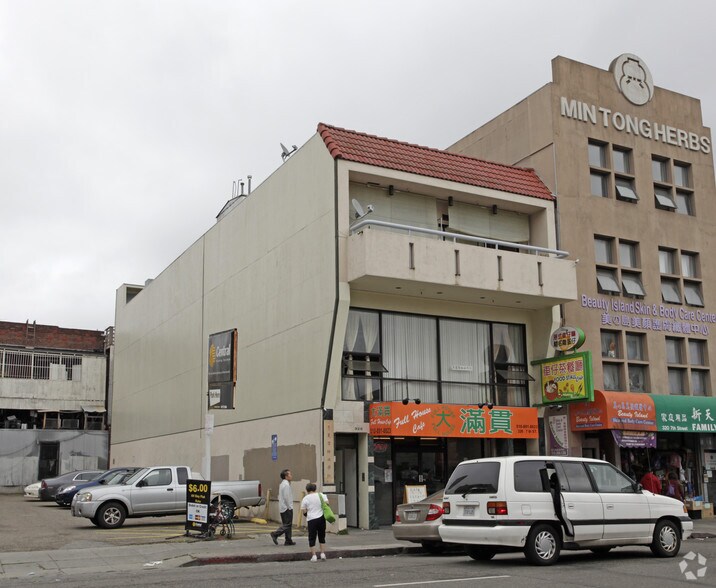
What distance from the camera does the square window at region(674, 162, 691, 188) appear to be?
30.0 meters

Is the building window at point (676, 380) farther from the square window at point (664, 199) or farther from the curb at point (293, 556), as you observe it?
the curb at point (293, 556)

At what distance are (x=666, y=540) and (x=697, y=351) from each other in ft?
51.5

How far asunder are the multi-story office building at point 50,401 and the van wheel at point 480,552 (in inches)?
1543

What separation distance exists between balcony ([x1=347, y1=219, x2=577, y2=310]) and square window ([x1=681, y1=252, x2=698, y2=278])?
609 centimetres

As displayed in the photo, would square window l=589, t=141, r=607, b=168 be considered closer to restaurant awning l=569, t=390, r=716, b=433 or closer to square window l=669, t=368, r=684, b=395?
square window l=669, t=368, r=684, b=395

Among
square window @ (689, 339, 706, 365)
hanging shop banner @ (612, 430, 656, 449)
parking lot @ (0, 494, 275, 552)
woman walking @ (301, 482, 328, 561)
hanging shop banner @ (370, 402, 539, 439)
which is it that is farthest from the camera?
square window @ (689, 339, 706, 365)

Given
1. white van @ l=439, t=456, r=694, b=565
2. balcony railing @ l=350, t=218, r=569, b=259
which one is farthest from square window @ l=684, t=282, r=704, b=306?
white van @ l=439, t=456, r=694, b=565

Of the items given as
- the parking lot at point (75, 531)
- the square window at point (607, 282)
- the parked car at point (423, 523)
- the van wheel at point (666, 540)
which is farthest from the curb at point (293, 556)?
the square window at point (607, 282)

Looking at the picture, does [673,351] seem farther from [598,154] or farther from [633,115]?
[633,115]

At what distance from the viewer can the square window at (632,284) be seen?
90.0 ft

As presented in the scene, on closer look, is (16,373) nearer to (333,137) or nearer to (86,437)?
(86,437)

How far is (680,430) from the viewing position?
2598 cm

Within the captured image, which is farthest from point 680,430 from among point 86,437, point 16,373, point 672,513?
point 16,373

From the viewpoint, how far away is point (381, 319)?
24.0m
